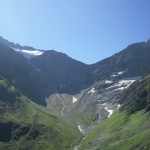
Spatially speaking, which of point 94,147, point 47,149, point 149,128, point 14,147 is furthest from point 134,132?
point 14,147

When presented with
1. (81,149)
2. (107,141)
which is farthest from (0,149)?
(107,141)

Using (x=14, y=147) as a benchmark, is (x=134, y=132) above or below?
below

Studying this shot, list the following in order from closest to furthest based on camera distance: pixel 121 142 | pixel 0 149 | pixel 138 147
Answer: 1. pixel 138 147
2. pixel 121 142
3. pixel 0 149

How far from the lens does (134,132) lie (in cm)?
19238

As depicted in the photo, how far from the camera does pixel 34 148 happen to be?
652ft

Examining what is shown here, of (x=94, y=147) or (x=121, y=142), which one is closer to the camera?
(x=121, y=142)

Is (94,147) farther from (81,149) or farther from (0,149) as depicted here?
(0,149)

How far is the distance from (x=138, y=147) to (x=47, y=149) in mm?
61940

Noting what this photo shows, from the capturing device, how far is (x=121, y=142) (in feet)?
585

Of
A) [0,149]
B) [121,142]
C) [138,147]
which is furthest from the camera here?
[0,149]

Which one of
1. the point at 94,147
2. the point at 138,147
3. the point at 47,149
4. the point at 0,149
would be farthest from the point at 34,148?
the point at 138,147

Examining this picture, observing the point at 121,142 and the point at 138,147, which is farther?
the point at 121,142

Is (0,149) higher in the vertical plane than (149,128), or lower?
higher

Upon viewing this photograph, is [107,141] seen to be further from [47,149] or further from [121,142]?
[47,149]
